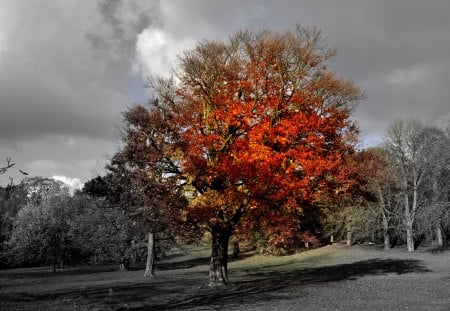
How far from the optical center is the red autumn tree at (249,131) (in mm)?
29406

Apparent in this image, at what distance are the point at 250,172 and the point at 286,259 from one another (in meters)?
43.2

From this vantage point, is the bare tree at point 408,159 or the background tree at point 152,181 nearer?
the background tree at point 152,181

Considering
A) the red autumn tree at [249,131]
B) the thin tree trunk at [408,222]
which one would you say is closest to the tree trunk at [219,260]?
the red autumn tree at [249,131]

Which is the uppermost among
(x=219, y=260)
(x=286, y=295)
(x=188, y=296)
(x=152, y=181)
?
(x=152, y=181)

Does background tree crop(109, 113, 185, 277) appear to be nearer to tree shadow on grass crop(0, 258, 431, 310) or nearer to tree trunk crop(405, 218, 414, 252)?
tree shadow on grass crop(0, 258, 431, 310)

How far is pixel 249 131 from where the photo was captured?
1233 inches

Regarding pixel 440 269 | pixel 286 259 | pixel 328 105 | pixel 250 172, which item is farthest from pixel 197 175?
pixel 286 259

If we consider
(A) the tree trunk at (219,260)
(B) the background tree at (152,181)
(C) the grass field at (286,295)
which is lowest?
(C) the grass field at (286,295)

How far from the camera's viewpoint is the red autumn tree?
29406mm

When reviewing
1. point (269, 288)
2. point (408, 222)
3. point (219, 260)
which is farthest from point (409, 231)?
point (219, 260)

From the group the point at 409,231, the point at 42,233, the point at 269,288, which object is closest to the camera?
the point at 269,288

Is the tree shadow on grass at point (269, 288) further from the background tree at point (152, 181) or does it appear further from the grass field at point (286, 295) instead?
the background tree at point (152, 181)

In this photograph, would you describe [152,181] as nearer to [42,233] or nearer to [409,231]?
[42,233]

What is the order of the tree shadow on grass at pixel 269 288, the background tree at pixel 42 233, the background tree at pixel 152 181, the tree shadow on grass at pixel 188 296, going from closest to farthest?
the tree shadow on grass at pixel 188 296, the tree shadow on grass at pixel 269 288, the background tree at pixel 152 181, the background tree at pixel 42 233
